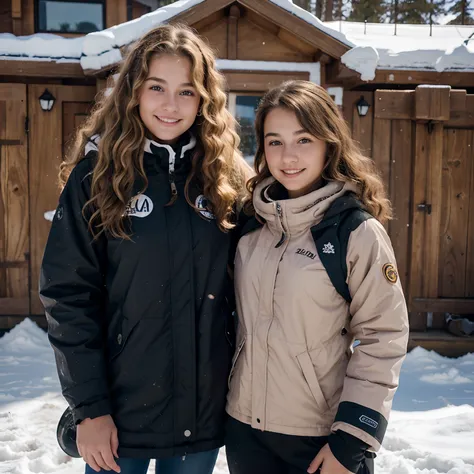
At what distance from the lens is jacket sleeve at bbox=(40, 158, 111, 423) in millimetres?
1939

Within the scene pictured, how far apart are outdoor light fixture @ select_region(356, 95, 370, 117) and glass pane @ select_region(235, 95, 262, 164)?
108 centimetres

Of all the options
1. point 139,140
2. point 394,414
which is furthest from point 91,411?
point 394,414

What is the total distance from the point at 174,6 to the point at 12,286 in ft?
11.7

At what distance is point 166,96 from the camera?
2.10m

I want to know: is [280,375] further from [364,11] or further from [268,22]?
[364,11]

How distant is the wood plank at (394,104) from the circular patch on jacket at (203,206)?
442 cm

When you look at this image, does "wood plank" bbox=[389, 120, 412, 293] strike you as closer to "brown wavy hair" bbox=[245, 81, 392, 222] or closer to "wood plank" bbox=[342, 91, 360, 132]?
"wood plank" bbox=[342, 91, 360, 132]

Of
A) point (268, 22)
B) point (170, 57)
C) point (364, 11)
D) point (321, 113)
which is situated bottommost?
point (321, 113)

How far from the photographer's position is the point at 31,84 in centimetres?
649

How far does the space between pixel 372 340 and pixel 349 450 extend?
13.8 inches

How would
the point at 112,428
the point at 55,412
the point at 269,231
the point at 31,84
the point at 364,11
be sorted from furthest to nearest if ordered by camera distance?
the point at 364,11 < the point at 31,84 < the point at 55,412 < the point at 269,231 < the point at 112,428

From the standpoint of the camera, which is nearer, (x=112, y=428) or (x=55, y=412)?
(x=112, y=428)

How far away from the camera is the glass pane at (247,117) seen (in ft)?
20.6

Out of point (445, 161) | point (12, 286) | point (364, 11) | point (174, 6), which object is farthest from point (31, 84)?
point (364, 11)
